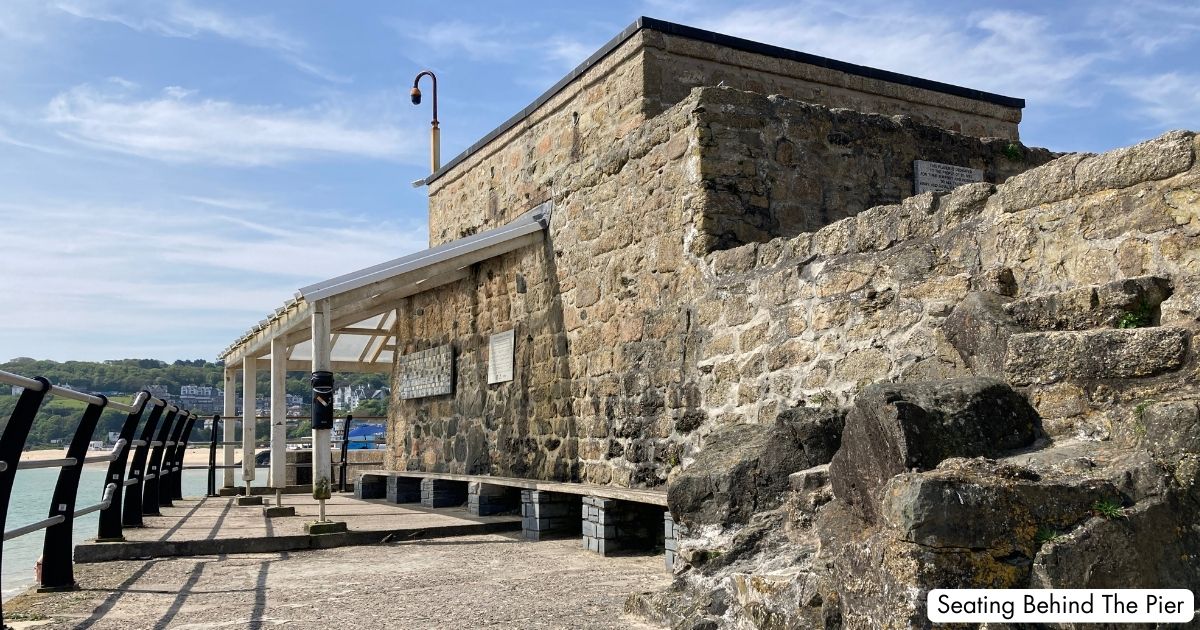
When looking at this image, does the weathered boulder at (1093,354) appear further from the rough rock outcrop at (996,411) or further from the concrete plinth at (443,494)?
the concrete plinth at (443,494)

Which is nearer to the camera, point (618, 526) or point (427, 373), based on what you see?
point (618, 526)

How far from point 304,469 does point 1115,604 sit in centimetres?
1314

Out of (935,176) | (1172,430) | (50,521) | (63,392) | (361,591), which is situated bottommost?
(361,591)

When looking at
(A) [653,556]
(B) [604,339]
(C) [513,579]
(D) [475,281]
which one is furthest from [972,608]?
(D) [475,281]

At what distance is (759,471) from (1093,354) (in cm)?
140

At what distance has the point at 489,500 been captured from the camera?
843cm

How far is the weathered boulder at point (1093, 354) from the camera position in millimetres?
3152

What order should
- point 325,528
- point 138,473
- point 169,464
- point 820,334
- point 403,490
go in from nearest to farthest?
point 820,334, point 325,528, point 138,473, point 169,464, point 403,490

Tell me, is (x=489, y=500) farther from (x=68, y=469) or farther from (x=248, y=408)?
(x=248, y=408)

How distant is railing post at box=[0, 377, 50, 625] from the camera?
12.8ft

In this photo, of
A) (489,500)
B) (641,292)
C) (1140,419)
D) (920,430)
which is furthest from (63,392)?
(489,500)

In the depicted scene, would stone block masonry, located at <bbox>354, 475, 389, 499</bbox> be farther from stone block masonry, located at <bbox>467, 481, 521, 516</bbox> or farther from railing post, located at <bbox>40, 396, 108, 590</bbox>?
railing post, located at <bbox>40, 396, 108, 590</bbox>

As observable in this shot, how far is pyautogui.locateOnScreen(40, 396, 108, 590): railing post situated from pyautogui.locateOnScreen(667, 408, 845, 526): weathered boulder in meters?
2.88

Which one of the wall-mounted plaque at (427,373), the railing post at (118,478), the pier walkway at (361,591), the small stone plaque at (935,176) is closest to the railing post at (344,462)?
the wall-mounted plaque at (427,373)
